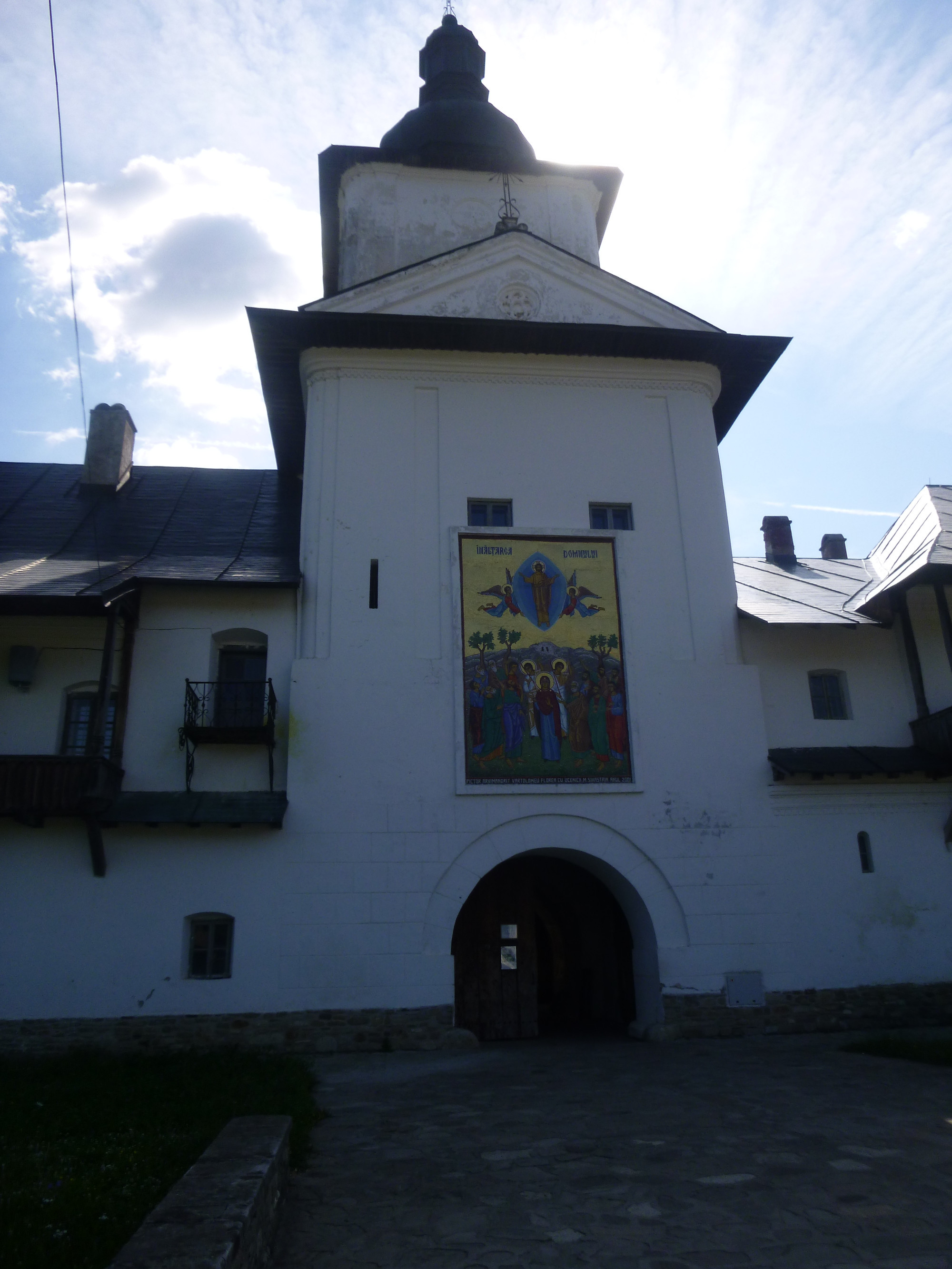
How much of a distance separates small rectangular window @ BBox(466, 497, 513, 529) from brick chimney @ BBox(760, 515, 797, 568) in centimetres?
681

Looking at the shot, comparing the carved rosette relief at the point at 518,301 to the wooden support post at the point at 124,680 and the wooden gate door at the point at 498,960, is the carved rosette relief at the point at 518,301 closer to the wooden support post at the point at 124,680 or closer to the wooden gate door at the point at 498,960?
the wooden support post at the point at 124,680

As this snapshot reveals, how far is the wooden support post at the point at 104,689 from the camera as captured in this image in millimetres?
12734

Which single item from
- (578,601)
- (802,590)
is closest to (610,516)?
(578,601)

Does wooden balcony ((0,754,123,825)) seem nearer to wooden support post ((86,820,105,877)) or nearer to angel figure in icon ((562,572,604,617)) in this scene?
wooden support post ((86,820,105,877))

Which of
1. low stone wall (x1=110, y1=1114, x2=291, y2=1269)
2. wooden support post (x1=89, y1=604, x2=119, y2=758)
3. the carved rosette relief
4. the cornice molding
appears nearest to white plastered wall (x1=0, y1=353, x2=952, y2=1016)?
the cornice molding

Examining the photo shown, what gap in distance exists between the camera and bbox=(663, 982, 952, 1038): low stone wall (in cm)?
1323

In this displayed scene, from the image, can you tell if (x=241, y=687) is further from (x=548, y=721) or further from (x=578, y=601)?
(x=578, y=601)

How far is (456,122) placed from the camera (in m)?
20.8

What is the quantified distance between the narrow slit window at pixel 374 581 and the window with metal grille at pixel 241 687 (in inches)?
68.5

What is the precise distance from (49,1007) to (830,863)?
1075 centimetres

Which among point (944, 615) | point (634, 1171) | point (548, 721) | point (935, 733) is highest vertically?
point (944, 615)

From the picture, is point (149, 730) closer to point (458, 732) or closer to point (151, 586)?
point (151, 586)

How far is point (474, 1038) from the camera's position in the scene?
42.1ft

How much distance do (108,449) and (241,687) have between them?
21.6 ft
